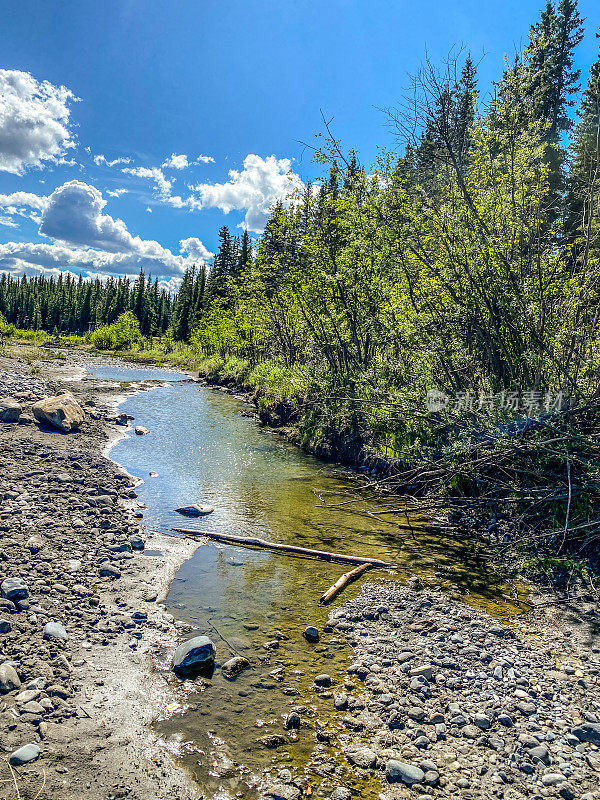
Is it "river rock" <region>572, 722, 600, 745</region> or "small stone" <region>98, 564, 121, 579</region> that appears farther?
"small stone" <region>98, 564, 121, 579</region>

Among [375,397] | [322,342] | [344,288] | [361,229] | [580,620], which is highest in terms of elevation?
[361,229]

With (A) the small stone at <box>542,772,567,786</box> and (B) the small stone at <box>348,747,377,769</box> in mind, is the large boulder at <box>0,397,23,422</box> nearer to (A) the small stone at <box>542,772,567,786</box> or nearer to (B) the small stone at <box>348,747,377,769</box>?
(B) the small stone at <box>348,747,377,769</box>

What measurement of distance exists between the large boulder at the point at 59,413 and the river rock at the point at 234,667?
13.2m

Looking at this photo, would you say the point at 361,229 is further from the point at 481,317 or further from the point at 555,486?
the point at 555,486

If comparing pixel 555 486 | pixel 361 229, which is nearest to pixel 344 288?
pixel 361 229

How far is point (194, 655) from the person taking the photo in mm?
5379

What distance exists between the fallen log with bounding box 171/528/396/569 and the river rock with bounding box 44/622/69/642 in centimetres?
401

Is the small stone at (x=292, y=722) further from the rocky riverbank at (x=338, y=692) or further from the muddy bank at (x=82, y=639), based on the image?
the muddy bank at (x=82, y=639)

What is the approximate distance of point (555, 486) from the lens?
8055mm

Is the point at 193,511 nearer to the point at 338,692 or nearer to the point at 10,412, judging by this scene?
the point at 338,692

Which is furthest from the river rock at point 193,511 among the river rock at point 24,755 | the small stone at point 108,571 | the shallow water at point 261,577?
the river rock at point 24,755

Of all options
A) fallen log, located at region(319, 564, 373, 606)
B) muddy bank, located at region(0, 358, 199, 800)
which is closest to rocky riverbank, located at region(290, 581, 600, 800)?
fallen log, located at region(319, 564, 373, 606)

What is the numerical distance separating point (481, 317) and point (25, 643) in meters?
10.3

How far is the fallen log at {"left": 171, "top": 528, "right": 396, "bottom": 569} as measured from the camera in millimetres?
8344
